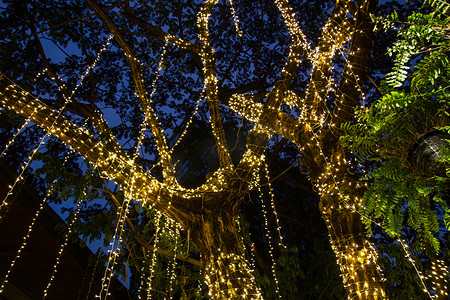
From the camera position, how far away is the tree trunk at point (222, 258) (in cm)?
230

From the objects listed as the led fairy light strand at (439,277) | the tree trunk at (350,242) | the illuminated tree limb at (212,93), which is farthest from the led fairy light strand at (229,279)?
the led fairy light strand at (439,277)

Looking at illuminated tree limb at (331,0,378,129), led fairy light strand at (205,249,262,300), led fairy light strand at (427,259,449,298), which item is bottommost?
led fairy light strand at (205,249,262,300)

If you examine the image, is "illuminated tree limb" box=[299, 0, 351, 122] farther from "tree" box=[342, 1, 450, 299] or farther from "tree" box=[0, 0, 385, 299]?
"tree" box=[342, 1, 450, 299]

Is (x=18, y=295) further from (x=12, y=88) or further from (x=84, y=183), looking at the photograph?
(x=12, y=88)

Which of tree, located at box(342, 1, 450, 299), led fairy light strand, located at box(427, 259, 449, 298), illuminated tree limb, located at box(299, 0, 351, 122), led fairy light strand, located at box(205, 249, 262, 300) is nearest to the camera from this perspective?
tree, located at box(342, 1, 450, 299)

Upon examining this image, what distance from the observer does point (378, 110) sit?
1503 millimetres

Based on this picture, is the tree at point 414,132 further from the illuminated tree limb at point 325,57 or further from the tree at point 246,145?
the illuminated tree limb at point 325,57

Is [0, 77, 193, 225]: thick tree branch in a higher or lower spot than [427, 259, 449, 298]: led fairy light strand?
higher

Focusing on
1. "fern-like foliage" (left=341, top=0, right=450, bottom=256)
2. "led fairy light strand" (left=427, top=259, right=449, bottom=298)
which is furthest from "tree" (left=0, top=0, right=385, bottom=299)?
"led fairy light strand" (left=427, top=259, right=449, bottom=298)

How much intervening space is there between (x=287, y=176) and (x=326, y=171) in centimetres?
310

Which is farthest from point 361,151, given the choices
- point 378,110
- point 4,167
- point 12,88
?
point 4,167

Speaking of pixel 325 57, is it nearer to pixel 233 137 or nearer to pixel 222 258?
pixel 222 258

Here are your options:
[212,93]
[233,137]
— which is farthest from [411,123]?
[233,137]

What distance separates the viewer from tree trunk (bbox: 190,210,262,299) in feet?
7.56
